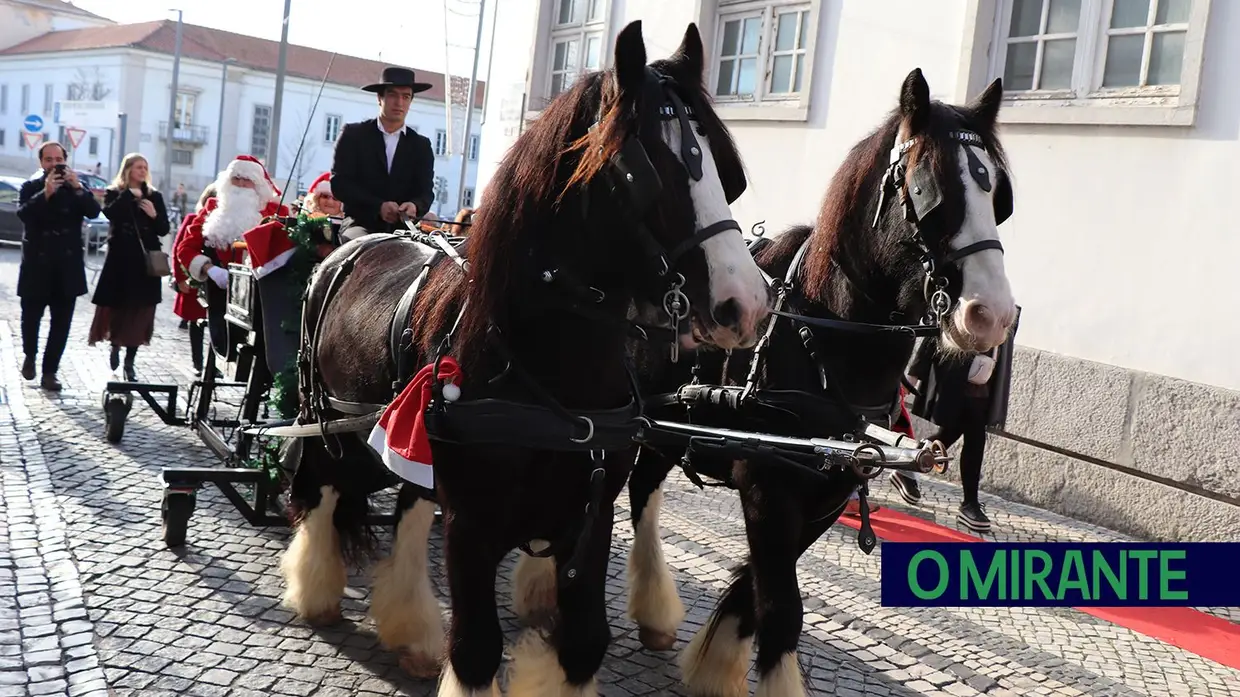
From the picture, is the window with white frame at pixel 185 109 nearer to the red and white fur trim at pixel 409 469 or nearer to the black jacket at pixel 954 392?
the black jacket at pixel 954 392

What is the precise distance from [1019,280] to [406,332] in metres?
6.32

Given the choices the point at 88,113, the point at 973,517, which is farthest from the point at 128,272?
the point at 88,113

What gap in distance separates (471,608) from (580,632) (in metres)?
0.35

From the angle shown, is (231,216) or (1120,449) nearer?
(231,216)

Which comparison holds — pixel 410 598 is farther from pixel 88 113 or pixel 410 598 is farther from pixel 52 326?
pixel 88 113

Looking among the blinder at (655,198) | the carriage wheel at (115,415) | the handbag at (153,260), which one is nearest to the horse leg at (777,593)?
the blinder at (655,198)

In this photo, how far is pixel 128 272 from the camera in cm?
977

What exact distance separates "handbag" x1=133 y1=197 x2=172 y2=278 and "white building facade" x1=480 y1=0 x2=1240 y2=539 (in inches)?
161

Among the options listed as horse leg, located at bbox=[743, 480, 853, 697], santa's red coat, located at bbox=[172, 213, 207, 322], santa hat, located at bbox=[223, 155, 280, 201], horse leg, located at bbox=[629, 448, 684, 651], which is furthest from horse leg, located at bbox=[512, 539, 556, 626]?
santa's red coat, located at bbox=[172, 213, 207, 322]

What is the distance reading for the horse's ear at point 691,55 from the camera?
3000mm

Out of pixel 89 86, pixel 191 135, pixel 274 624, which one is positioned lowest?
pixel 274 624

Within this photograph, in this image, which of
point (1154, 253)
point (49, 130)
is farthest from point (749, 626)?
point (49, 130)

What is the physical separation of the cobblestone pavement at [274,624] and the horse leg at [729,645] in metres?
0.22

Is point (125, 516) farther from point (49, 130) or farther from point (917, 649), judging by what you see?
point (49, 130)
